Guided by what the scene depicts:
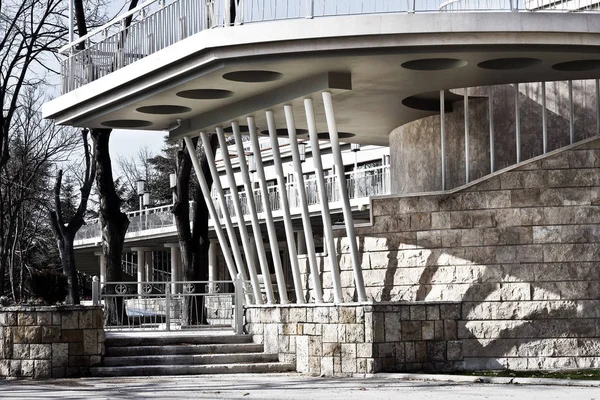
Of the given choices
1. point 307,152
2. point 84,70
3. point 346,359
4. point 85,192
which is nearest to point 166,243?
point 307,152

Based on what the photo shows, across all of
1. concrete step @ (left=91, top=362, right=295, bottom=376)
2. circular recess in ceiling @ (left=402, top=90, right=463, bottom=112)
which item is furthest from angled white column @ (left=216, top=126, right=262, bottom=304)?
circular recess in ceiling @ (left=402, top=90, right=463, bottom=112)

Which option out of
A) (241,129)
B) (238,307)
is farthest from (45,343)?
(241,129)

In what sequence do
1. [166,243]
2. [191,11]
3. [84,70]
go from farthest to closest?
[166,243], [84,70], [191,11]

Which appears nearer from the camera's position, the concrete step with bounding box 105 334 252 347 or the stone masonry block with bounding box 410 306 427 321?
the stone masonry block with bounding box 410 306 427 321

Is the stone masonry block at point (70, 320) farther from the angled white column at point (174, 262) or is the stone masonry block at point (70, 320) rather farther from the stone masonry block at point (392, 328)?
the angled white column at point (174, 262)

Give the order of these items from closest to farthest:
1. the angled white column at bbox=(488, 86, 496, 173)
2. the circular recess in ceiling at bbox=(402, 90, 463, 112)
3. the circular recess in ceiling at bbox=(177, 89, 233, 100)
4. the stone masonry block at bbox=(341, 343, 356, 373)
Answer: the stone masonry block at bbox=(341, 343, 356, 373) < the angled white column at bbox=(488, 86, 496, 173) < the circular recess in ceiling at bbox=(177, 89, 233, 100) < the circular recess in ceiling at bbox=(402, 90, 463, 112)

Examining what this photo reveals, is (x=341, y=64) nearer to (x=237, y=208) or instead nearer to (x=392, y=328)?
(x=392, y=328)

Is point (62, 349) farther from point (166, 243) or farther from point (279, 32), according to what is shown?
point (166, 243)

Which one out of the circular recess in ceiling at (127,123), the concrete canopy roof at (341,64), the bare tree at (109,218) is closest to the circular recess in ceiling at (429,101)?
the concrete canopy roof at (341,64)

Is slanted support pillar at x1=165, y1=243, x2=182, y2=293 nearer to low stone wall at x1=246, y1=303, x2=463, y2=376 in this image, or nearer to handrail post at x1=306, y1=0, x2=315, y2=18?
low stone wall at x1=246, y1=303, x2=463, y2=376

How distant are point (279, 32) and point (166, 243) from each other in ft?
144

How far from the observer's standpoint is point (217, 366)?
2041cm

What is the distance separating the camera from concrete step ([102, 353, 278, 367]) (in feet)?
67.3

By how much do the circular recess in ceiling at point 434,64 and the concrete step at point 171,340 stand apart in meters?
6.63
